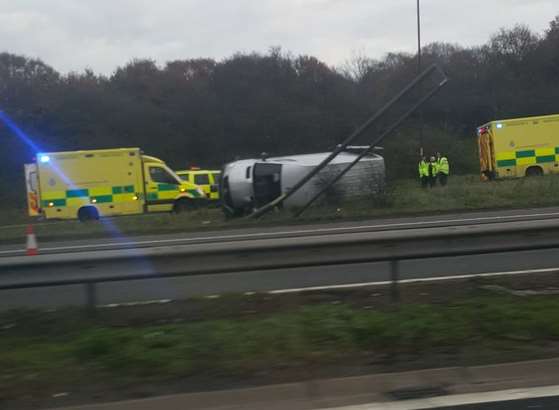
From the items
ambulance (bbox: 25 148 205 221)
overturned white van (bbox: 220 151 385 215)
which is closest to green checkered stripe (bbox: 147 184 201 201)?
ambulance (bbox: 25 148 205 221)

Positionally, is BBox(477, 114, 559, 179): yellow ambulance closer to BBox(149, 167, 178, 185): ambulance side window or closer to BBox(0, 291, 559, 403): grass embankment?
BBox(149, 167, 178, 185): ambulance side window

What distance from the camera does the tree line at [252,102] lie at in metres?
54.9

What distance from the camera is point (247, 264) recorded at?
6.63 m

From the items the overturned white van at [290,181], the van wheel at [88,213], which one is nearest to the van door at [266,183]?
the overturned white van at [290,181]

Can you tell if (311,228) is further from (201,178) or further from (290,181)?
(201,178)

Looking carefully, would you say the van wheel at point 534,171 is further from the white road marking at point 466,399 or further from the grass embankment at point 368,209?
the white road marking at point 466,399

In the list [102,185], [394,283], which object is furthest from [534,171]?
[394,283]

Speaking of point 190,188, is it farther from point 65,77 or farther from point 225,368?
point 65,77

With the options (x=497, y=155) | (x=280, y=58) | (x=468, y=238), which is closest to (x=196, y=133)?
(x=280, y=58)

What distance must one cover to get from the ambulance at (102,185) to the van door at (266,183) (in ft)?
14.2

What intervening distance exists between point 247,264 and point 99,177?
19012 millimetres

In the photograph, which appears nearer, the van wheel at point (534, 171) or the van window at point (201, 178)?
the van wheel at point (534, 171)

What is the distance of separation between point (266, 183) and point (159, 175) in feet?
16.3

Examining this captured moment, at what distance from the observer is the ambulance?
24266mm
